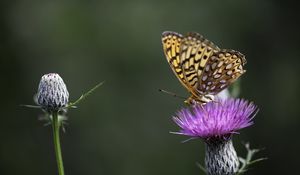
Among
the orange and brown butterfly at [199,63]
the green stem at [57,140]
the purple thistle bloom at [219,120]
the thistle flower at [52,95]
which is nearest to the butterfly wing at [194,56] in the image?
the orange and brown butterfly at [199,63]

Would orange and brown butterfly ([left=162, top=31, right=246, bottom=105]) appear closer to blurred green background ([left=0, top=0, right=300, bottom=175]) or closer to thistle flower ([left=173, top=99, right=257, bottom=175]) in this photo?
thistle flower ([left=173, top=99, right=257, bottom=175])

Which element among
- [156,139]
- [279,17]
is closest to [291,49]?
[279,17]

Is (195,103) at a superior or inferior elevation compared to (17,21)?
inferior

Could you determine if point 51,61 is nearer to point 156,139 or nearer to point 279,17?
point 156,139

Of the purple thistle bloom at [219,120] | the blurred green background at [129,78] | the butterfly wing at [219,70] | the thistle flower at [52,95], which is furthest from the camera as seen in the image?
the blurred green background at [129,78]

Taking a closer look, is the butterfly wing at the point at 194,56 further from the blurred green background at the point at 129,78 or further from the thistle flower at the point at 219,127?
the blurred green background at the point at 129,78

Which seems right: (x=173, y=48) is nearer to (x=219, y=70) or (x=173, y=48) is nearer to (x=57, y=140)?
(x=219, y=70)
